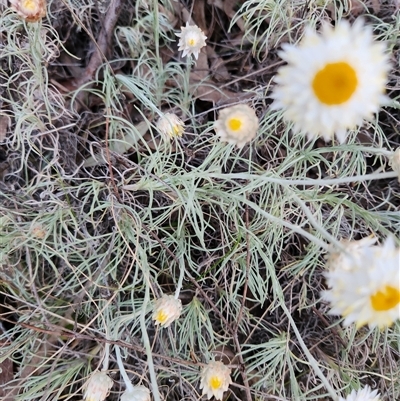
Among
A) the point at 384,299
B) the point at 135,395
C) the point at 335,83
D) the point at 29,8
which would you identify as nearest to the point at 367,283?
the point at 384,299

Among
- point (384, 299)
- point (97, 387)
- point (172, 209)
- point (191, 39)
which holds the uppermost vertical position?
point (191, 39)

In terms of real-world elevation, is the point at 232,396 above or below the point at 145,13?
below

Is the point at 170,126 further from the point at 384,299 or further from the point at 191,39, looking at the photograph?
the point at 384,299

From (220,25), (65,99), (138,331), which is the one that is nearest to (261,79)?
(220,25)

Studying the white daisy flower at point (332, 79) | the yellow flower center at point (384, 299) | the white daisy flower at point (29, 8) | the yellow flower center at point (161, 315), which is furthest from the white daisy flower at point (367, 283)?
the white daisy flower at point (29, 8)

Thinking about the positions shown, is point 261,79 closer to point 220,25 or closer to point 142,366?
point 220,25

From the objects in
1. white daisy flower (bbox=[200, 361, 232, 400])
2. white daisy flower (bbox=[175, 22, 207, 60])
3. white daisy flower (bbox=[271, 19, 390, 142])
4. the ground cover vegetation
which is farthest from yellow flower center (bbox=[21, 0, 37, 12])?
white daisy flower (bbox=[200, 361, 232, 400])
